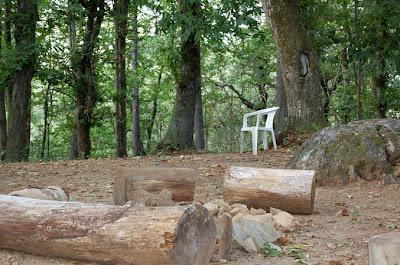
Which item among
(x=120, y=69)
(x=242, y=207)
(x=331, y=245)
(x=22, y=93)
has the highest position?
(x=120, y=69)

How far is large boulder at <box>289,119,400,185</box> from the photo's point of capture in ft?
20.1

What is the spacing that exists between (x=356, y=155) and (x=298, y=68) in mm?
3577

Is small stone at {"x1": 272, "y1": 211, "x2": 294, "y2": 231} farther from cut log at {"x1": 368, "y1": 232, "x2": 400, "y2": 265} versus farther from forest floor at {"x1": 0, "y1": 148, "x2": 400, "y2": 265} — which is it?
cut log at {"x1": 368, "y1": 232, "x2": 400, "y2": 265}

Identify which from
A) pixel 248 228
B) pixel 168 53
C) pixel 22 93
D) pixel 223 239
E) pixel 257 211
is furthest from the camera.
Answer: pixel 168 53

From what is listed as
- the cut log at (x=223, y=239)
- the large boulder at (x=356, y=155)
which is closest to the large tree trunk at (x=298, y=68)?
the large boulder at (x=356, y=155)

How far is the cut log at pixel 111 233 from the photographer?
289 centimetres

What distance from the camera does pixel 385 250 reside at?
2.42 m

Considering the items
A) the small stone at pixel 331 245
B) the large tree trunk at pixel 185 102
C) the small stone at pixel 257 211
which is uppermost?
the large tree trunk at pixel 185 102

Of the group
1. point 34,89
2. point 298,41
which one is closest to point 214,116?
point 34,89

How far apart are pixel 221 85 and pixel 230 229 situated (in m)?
18.0

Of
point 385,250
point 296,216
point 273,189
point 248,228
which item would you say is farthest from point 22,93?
point 385,250

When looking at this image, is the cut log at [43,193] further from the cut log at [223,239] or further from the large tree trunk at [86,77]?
the large tree trunk at [86,77]

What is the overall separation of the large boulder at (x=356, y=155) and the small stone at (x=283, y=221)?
1.98m

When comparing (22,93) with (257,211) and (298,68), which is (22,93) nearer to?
(298,68)
